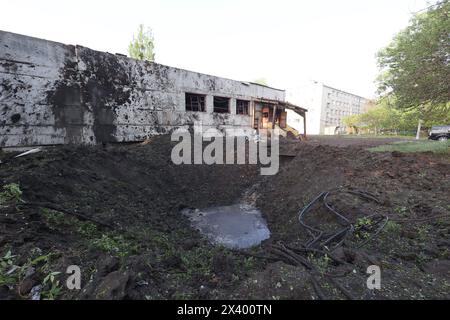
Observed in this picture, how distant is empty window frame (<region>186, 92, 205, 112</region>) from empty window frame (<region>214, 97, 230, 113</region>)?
86cm

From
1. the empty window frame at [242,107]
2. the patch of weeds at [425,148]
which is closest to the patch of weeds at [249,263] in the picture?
the patch of weeds at [425,148]

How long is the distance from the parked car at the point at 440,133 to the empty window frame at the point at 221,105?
15.8m

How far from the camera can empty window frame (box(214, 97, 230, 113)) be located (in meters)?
12.4

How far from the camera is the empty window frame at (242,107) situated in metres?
13.6

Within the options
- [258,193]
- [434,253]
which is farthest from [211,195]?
[434,253]

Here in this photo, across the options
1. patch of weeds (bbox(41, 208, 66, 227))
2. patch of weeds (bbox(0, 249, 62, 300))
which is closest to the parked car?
patch of weeds (bbox(41, 208, 66, 227))

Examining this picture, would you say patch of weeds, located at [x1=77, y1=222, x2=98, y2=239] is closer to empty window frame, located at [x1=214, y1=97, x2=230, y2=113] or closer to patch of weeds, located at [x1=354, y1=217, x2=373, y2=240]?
patch of weeds, located at [x1=354, y1=217, x2=373, y2=240]

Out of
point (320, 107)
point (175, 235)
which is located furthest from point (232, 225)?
point (320, 107)

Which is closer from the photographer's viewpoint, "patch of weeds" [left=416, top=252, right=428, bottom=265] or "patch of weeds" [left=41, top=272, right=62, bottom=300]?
"patch of weeds" [left=41, top=272, right=62, bottom=300]

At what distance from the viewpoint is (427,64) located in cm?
739

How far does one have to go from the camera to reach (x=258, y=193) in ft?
26.5

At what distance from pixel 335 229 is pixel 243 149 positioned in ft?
→ 21.5

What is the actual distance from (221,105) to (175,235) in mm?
9292

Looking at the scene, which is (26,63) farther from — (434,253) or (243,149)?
(434,253)
